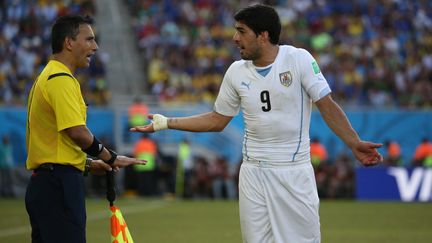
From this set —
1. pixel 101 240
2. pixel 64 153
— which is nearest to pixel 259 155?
pixel 64 153

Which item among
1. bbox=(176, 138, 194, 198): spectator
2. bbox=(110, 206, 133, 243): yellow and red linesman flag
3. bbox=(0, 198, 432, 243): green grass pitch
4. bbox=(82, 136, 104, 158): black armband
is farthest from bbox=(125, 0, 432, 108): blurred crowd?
bbox=(82, 136, 104, 158): black armband

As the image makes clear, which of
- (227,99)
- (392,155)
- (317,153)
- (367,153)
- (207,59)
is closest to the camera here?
(367,153)

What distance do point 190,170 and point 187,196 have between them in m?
0.75

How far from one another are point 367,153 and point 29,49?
24950 mm

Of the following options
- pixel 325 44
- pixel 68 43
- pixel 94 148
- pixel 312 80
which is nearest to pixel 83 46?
pixel 68 43

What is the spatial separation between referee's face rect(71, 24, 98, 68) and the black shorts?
85 centimetres

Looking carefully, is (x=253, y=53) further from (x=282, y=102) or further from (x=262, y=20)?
(x=282, y=102)

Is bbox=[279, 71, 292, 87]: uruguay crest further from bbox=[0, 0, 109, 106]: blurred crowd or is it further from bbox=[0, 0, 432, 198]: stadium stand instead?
bbox=[0, 0, 109, 106]: blurred crowd

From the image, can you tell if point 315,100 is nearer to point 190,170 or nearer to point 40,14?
point 190,170

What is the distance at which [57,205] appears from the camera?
7.11m

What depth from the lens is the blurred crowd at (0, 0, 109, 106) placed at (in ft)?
96.0

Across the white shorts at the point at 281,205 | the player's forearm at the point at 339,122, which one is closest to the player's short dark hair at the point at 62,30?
the white shorts at the point at 281,205

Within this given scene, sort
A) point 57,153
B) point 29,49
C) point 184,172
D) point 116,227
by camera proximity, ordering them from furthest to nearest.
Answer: point 29,49 → point 184,172 → point 116,227 → point 57,153

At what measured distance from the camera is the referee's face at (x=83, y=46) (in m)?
7.31
